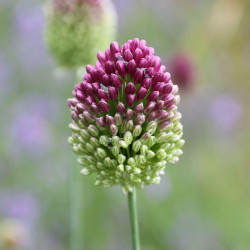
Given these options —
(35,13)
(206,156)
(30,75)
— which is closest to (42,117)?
(30,75)

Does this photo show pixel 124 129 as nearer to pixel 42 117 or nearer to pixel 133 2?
pixel 42 117

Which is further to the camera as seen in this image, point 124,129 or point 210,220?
point 210,220

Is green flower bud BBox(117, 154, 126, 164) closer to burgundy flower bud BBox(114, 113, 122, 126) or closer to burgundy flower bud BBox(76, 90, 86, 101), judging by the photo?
burgundy flower bud BBox(114, 113, 122, 126)

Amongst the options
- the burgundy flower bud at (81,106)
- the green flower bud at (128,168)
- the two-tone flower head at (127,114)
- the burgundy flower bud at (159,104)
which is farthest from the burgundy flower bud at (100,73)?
the green flower bud at (128,168)

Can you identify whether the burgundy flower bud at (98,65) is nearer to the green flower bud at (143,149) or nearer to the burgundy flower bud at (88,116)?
the burgundy flower bud at (88,116)

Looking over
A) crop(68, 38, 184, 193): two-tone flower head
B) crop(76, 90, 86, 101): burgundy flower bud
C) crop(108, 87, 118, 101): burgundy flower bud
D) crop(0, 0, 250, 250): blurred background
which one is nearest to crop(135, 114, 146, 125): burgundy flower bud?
crop(68, 38, 184, 193): two-tone flower head

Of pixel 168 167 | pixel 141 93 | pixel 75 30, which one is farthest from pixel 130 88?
pixel 168 167
